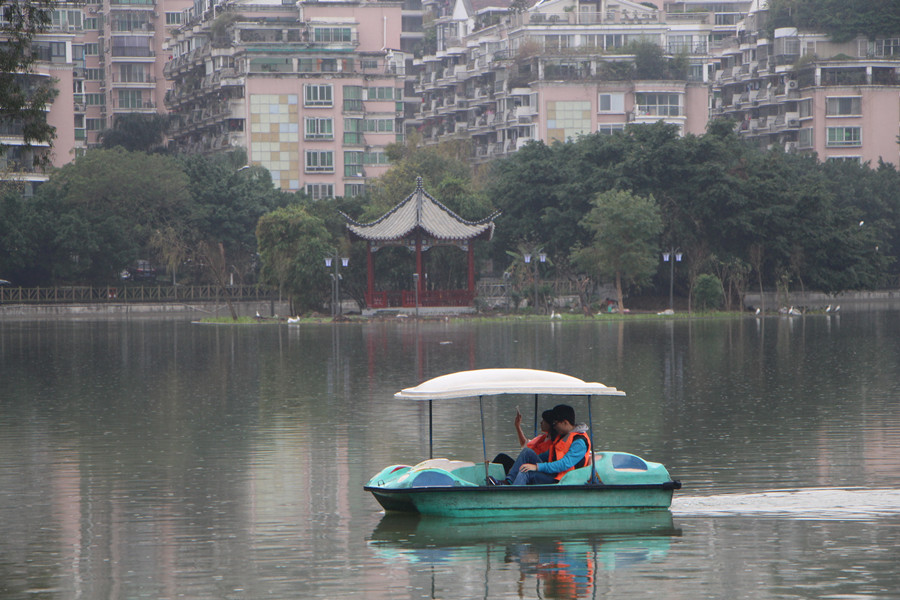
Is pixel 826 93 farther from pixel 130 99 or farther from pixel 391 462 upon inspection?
pixel 391 462

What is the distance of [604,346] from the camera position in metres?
47.5

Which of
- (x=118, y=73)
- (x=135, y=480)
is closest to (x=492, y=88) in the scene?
(x=118, y=73)

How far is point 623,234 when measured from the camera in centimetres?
7094

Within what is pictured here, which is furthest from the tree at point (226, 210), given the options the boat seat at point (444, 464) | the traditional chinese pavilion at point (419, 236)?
the boat seat at point (444, 464)

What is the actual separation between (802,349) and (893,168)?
59.8 m

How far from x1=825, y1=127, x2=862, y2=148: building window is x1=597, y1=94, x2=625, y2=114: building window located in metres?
18.1

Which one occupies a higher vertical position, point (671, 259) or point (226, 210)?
point (226, 210)

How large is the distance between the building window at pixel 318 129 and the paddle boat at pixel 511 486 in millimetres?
92417

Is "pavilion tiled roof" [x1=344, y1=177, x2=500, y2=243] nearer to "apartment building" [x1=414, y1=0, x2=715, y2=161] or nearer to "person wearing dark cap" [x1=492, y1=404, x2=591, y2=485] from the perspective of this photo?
"apartment building" [x1=414, y1=0, x2=715, y2=161]

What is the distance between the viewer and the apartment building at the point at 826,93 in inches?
4309

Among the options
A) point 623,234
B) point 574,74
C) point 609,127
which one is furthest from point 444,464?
point 574,74

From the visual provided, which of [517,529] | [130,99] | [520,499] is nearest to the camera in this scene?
[517,529]

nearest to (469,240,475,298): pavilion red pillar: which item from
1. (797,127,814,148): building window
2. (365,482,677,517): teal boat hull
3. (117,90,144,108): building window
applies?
(797,127,814,148): building window

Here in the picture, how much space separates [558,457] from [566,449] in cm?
14
